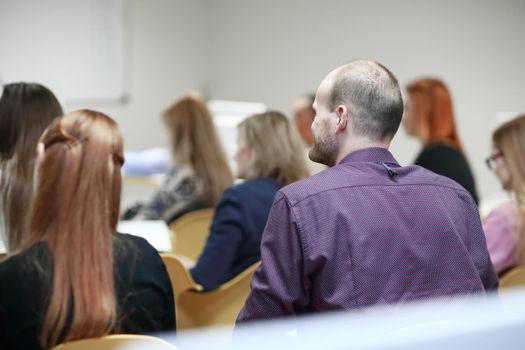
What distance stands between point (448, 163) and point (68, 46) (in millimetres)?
3306

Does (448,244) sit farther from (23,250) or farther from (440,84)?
(440,84)

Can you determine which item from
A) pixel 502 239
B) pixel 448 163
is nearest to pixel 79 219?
pixel 502 239

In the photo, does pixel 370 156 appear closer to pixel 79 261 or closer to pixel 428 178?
pixel 428 178

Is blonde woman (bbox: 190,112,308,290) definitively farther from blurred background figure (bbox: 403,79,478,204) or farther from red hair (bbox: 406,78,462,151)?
red hair (bbox: 406,78,462,151)

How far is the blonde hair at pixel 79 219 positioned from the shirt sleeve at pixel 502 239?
56.7 inches

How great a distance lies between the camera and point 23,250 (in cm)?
142

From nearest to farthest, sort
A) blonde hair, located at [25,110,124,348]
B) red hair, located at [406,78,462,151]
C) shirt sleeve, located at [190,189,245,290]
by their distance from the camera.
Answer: blonde hair, located at [25,110,124,348] < shirt sleeve, located at [190,189,245,290] < red hair, located at [406,78,462,151]

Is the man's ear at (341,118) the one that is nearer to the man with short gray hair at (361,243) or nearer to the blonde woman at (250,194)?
the man with short gray hair at (361,243)

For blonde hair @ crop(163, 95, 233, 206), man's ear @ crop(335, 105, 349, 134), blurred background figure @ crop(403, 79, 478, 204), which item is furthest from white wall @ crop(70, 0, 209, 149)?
man's ear @ crop(335, 105, 349, 134)

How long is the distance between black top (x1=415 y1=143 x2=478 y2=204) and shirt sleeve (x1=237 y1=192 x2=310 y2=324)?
2.19m

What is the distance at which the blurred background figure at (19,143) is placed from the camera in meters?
2.00

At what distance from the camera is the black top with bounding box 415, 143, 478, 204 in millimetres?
3498

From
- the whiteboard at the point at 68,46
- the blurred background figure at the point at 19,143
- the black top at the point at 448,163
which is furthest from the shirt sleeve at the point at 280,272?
the whiteboard at the point at 68,46

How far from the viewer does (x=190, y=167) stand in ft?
11.4
